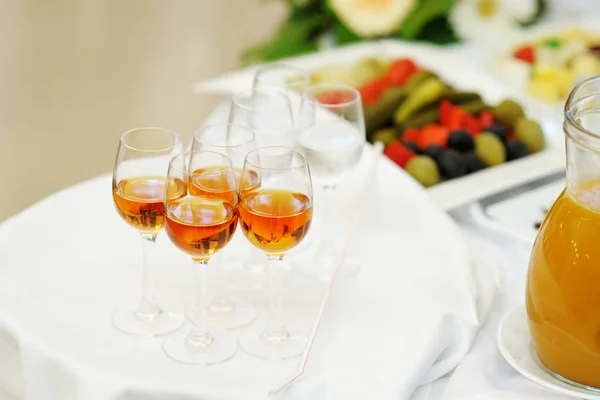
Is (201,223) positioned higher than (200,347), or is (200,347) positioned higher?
(201,223)

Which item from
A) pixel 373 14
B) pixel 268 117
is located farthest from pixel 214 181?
pixel 373 14

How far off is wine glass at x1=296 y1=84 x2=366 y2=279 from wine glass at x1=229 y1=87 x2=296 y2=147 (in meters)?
0.02

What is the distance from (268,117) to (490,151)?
0.67m

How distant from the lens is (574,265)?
2.94 feet

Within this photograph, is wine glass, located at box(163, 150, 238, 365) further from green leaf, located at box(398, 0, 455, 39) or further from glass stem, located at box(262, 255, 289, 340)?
green leaf, located at box(398, 0, 455, 39)

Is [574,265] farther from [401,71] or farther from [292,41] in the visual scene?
[292,41]

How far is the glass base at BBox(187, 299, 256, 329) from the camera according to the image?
1062 mm

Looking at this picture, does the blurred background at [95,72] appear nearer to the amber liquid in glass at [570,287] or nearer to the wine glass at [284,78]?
the wine glass at [284,78]

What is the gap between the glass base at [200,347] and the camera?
982mm

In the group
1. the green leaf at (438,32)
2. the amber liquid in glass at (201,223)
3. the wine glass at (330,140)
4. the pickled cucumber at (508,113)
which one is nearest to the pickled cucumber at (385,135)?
the pickled cucumber at (508,113)

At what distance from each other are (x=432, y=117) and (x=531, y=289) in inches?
37.4

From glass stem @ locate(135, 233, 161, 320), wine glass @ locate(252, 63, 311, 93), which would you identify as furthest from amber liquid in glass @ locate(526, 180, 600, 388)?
wine glass @ locate(252, 63, 311, 93)

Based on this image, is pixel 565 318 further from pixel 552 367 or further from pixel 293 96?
pixel 293 96

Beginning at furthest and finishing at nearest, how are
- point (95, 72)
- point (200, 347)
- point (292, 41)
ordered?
point (95, 72), point (292, 41), point (200, 347)
